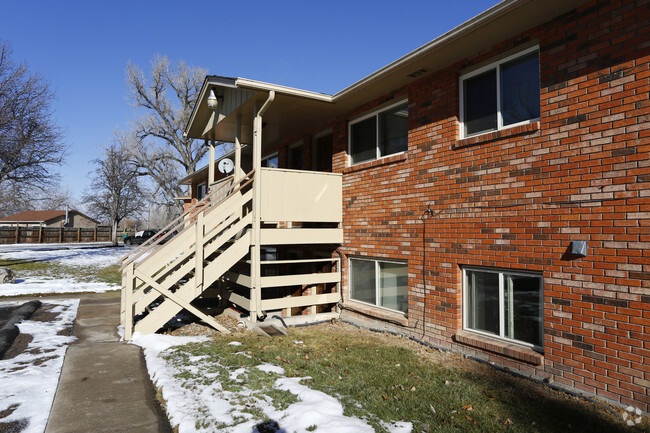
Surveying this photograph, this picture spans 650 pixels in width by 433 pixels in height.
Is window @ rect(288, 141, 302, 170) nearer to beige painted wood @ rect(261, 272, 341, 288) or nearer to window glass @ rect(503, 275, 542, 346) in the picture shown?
beige painted wood @ rect(261, 272, 341, 288)

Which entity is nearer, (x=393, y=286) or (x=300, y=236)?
(x=393, y=286)

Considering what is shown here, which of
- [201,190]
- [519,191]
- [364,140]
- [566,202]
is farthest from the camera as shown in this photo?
[201,190]

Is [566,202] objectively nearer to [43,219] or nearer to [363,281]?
[363,281]

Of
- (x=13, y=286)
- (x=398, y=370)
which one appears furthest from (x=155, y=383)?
(x=13, y=286)

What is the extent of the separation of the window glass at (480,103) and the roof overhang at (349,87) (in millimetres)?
428

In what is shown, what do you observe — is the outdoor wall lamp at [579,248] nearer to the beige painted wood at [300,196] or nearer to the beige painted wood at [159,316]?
the beige painted wood at [300,196]

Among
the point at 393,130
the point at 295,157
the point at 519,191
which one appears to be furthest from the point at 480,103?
the point at 295,157

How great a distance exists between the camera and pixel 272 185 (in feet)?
25.7

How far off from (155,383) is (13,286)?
437 inches

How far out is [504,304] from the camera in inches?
215

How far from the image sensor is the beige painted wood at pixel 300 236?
780 centimetres

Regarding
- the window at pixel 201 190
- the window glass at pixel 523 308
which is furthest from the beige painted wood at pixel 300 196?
the window at pixel 201 190

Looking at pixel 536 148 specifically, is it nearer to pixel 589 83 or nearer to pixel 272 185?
pixel 589 83

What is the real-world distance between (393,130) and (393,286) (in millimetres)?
2956
